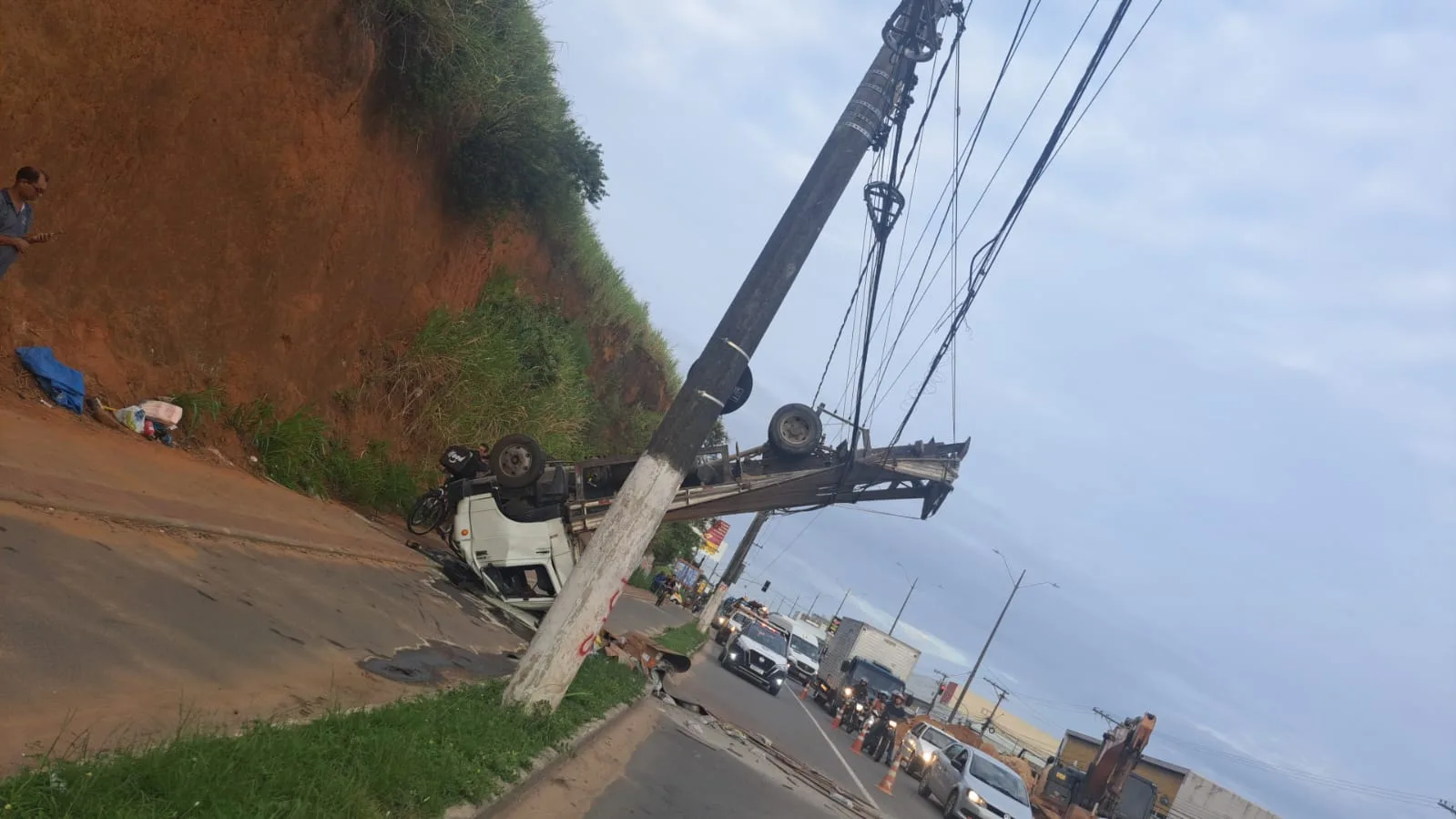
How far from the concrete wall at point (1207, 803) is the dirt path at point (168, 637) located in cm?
3891

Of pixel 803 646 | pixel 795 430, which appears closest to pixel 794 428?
pixel 795 430

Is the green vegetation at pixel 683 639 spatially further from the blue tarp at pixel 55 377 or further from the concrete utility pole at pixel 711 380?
the concrete utility pole at pixel 711 380

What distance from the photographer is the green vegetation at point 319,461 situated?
13.1m

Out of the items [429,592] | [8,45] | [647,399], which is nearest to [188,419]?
[429,592]

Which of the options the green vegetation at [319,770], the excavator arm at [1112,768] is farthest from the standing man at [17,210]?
the excavator arm at [1112,768]

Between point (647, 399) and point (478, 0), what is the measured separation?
20534 mm

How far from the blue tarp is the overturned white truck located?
15.6 ft

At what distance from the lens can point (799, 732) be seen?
20.8m

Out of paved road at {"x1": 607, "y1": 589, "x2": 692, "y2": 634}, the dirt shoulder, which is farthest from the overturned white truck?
paved road at {"x1": 607, "y1": 589, "x2": 692, "y2": 634}

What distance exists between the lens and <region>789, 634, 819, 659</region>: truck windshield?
3956cm

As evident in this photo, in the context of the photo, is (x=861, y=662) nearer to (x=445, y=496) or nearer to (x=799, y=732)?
(x=799, y=732)

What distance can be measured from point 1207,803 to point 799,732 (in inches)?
1084

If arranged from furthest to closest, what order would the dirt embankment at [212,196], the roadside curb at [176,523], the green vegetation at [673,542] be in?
1. the green vegetation at [673,542]
2. the dirt embankment at [212,196]
3. the roadside curb at [176,523]

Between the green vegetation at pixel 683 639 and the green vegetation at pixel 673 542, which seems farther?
the green vegetation at pixel 673 542
